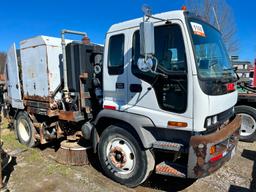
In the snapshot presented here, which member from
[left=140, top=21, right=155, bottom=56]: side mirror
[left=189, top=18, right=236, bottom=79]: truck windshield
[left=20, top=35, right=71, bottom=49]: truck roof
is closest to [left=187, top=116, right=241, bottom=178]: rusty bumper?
[left=189, top=18, right=236, bottom=79]: truck windshield

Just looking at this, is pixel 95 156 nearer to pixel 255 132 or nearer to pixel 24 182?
pixel 24 182

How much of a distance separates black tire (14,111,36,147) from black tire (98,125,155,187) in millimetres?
2394

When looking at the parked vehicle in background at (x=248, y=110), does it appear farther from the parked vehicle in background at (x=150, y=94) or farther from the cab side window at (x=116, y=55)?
the cab side window at (x=116, y=55)

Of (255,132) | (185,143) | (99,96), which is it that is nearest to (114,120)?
(99,96)

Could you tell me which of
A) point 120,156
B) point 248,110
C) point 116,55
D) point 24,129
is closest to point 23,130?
point 24,129

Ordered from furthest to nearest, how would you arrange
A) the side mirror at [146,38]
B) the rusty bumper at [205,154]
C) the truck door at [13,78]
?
the truck door at [13,78] → the rusty bumper at [205,154] → the side mirror at [146,38]

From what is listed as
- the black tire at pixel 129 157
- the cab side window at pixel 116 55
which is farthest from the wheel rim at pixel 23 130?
the cab side window at pixel 116 55

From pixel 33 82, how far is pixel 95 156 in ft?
6.83

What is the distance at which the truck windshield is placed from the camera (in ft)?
9.86

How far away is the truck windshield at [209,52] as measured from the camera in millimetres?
3006

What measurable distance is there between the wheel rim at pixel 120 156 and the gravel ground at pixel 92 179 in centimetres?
29

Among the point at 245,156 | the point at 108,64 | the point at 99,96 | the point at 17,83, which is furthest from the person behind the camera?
the point at 17,83

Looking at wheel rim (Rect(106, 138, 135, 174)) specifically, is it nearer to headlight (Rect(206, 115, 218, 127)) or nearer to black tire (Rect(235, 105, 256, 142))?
headlight (Rect(206, 115, 218, 127))

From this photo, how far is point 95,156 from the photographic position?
16.1 ft
